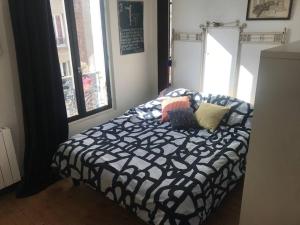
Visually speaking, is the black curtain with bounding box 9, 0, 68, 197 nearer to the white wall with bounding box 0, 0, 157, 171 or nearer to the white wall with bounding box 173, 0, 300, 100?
the white wall with bounding box 0, 0, 157, 171

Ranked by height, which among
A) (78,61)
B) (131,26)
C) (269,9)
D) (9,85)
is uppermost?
(269,9)

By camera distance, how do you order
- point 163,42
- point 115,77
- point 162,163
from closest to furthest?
point 162,163
point 115,77
point 163,42

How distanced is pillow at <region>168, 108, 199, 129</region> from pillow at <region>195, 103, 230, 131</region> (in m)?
0.07

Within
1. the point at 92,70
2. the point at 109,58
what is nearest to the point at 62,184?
the point at 92,70

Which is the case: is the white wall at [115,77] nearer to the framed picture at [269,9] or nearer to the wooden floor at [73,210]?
the wooden floor at [73,210]

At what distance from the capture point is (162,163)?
208cm

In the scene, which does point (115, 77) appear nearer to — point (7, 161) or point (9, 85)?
point (9, 85)

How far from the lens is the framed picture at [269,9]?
255 cm

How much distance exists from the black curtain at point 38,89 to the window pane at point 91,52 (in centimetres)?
55

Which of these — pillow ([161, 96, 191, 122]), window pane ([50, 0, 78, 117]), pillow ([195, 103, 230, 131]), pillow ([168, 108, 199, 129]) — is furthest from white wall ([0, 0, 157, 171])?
pillow ([195, 103, 230, 131])

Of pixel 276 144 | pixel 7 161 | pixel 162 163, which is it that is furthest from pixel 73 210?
pixel 276 144

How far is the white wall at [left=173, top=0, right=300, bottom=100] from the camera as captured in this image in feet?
8.78

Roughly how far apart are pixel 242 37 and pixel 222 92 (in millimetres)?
721

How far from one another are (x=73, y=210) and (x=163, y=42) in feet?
8.32
